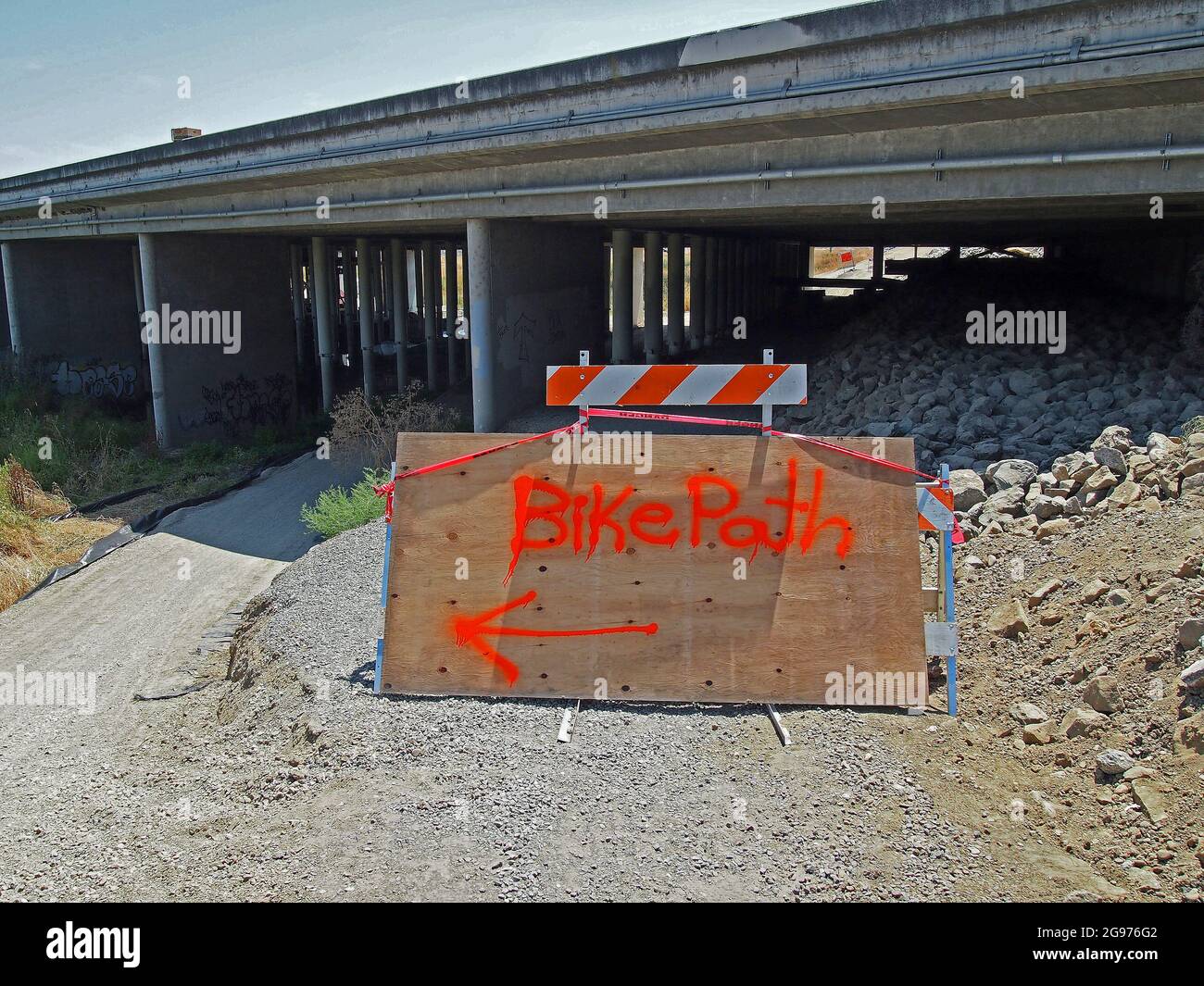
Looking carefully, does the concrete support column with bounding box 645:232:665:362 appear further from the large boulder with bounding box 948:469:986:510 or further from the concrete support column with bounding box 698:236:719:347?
the large boulder with bounding box 948:469:986:510

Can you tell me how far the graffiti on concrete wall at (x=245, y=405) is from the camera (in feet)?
87.2

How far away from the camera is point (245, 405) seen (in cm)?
2752

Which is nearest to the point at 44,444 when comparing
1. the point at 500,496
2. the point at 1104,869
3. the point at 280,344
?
the point at 280,344

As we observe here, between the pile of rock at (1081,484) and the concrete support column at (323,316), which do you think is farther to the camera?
the concrete support column at (323,316)

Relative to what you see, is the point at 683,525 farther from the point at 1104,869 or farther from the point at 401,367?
the point at 401,367

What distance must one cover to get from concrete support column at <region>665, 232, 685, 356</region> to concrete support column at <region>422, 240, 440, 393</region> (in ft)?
22.5

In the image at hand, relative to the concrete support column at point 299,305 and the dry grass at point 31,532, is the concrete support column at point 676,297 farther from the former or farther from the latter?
the concrete support column at point 299,305

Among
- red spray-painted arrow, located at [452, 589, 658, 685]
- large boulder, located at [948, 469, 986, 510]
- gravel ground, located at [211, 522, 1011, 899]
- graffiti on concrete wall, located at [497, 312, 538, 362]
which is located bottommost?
gravel ground, located at [211, 522, 1011, 899]

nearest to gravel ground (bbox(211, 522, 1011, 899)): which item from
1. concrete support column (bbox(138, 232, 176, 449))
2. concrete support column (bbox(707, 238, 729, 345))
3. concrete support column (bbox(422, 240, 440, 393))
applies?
concrete support column (bbox(138, 232, 176, 449))

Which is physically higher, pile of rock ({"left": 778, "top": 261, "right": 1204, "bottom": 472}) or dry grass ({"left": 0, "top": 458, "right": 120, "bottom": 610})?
pile of rock ({"left": 778, "top": 261, "right": 1204, "bottom": 472})

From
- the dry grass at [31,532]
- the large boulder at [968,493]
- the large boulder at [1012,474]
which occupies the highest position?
the large boulder at [1012,474]

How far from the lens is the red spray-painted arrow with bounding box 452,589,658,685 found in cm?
641

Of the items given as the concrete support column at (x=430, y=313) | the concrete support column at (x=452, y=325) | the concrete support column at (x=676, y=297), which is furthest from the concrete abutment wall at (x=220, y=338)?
the concrete support column at (x=676, y=297)

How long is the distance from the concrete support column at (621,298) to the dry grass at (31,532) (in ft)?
32.9
